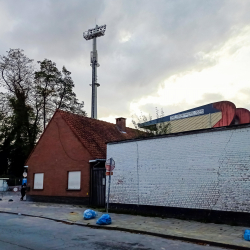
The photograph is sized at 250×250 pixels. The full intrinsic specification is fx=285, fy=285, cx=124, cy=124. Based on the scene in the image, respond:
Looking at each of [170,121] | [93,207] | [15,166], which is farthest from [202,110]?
[15,166]

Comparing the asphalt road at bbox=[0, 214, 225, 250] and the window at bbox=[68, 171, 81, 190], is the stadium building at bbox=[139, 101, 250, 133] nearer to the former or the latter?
the window at bbox=[68, 171, 81, 190]

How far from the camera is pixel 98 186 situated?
17344 mm

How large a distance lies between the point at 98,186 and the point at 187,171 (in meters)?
6.63

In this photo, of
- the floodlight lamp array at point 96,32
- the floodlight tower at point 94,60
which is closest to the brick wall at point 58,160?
the floodlight tower at point 94,60

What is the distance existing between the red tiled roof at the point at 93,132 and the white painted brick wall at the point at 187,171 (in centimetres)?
356

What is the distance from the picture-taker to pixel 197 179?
12273 millimetres

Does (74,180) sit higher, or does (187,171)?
(187,171)

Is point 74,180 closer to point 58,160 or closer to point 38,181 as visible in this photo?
point 58,160

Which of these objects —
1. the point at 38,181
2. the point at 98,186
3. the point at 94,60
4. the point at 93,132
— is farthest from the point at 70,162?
the point at 94,60

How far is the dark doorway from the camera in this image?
55.6 ft

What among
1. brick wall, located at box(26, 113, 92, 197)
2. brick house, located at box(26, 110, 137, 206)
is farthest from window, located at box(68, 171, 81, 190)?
brick wall, located at box(26, 113, 92, 197)

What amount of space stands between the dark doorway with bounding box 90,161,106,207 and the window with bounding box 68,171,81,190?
141 centimetres

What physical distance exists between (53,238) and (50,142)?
13.3 m

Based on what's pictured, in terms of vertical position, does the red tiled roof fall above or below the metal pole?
below
